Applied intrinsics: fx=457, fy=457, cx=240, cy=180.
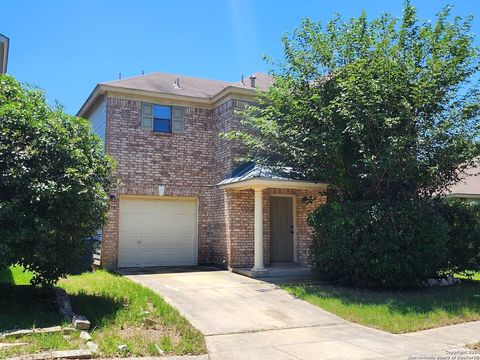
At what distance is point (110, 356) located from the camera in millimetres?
5566

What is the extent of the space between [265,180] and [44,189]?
19.9ft

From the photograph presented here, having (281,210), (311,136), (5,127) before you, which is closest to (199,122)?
(281,210)

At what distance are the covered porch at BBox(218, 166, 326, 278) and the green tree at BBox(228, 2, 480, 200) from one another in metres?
1.09

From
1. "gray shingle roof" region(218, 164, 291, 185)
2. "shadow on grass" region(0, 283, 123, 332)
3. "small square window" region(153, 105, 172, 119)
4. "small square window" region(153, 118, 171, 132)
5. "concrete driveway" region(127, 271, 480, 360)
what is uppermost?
"small square window" region(153, 105, 172, 119)

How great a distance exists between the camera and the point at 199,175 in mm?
14680

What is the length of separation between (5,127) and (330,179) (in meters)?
Answer: 7.37

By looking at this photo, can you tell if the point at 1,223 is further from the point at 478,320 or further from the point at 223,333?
Result: the point at 478,320

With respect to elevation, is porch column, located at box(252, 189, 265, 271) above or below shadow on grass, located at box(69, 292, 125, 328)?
above

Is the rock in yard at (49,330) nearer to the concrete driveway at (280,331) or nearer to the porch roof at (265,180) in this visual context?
the concrete driveway at (280,331)

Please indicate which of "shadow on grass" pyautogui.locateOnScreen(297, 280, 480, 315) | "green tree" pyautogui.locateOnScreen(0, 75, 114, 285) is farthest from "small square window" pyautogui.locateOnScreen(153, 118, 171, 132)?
"shadow on grass" pyautogui.locateOnScreen(297, 280, 480, 315)

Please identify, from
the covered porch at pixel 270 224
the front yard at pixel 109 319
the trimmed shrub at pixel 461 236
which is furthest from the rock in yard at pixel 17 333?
the trimmed shrub at pixel 461 236

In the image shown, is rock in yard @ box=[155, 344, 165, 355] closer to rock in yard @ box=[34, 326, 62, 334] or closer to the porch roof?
rock in yard @ box=[34, 326, 62, 334]

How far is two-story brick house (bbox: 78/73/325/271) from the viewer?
13.6m

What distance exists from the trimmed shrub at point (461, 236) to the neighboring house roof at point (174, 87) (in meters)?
6.31
